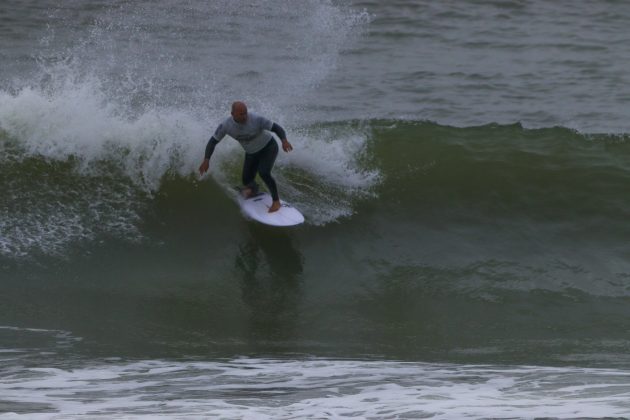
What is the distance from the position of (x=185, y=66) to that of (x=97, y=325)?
10366 mm

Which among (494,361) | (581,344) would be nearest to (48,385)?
(494,361)

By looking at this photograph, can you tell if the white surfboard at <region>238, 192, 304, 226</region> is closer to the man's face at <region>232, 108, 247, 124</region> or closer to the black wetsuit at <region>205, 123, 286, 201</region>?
the black wetsuit at <region>205, 123, 286, 201</region>

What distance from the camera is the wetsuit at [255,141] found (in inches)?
433

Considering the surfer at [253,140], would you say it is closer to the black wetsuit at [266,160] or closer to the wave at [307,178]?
the black wetsuit at [266,160]

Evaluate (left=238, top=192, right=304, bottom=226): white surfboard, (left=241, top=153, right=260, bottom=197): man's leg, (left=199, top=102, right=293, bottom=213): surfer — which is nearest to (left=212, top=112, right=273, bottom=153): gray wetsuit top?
(left=199, top=102, right=293, bottom=213): surfer

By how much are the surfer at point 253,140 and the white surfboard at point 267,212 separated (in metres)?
0.09

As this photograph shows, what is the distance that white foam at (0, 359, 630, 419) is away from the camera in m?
6.29

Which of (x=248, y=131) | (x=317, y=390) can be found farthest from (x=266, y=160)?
(x=317, y=390)

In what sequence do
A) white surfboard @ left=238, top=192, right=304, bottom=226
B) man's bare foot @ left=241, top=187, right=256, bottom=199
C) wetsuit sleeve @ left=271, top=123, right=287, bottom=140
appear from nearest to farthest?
wetsuit sleeve @ left=271, top=123, right=287, bottom=140
white surfboard @ left=238, top=192, right=304, bottom=226
man's bare foot @ left=241, top=187, right=256, bottom=199

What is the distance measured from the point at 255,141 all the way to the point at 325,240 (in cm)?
147

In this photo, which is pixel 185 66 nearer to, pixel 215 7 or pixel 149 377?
pixel 215 7

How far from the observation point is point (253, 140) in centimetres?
1120

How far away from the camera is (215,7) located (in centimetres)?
2223

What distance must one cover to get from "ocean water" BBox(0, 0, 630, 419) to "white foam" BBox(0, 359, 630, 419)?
36 millimetres
